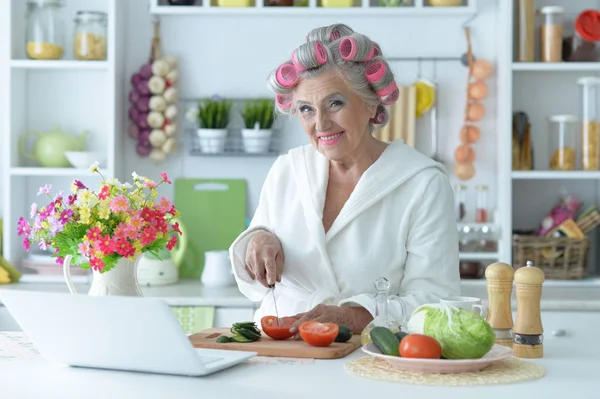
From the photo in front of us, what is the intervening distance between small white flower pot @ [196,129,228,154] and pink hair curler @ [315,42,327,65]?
1.61 metres

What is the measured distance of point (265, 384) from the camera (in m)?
1.59

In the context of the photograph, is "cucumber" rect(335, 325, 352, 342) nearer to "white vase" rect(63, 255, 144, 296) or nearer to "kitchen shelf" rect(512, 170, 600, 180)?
"white vase" rect(63, 255, 144, 296)

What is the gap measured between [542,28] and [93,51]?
1.79 meters

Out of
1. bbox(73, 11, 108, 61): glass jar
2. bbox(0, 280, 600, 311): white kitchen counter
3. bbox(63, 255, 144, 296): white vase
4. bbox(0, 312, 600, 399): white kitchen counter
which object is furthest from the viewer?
bbox(73, 11, 108, 61): glass jar

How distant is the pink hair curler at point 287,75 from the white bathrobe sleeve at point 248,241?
306mm

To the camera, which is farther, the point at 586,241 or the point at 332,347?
Result: the point at 586,241

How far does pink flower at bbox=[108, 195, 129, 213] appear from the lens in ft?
6.38

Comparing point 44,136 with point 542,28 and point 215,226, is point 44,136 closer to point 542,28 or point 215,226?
point 215,226

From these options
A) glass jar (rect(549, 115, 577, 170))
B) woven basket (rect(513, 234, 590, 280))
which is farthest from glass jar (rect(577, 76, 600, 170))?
woven basket (rect(513, 234, 590, 280))

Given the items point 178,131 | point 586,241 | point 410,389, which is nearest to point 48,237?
point 410,389

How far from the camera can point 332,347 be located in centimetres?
187


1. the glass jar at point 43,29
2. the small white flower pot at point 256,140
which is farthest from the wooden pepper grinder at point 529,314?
the glass jar at point 43,29

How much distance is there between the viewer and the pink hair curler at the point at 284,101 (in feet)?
8.18

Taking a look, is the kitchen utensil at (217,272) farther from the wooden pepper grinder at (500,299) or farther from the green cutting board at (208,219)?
the wooden pepper grinder at (500,299)
